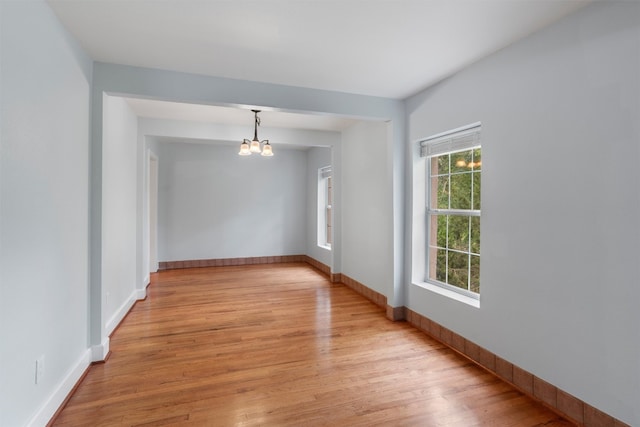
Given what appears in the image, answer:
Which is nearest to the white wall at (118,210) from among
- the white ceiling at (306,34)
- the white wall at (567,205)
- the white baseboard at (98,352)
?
the white baseboard at (98,352)

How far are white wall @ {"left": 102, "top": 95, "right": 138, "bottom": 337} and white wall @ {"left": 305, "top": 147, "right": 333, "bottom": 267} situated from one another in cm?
313

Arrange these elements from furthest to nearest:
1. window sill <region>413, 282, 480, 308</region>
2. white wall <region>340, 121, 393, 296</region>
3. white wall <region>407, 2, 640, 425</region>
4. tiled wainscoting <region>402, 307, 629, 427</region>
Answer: white wall <region>340, 121, 393, 296</region> → window sill <region>413, 282, 480, 308</region> → tiled wainscoting <region>402, 307, 629, 427</region> → white wall <region>407, 2, 640, 425</region>

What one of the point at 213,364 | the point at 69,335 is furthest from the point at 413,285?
the point at 69,335

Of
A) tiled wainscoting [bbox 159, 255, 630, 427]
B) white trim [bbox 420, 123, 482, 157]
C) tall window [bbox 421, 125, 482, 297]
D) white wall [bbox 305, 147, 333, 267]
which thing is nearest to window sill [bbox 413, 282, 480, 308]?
tall window [bbox 421, 125, 482, 297]

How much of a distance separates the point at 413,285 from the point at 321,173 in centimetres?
348

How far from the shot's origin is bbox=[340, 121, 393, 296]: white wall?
3990 mm

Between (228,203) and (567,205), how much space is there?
5.77 m

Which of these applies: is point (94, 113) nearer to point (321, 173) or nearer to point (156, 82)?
point (156, 82)

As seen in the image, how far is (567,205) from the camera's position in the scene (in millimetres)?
1986

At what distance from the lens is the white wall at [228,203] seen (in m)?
6.23

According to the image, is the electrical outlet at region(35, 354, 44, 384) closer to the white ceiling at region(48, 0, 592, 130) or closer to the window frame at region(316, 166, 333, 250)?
the white ceiling at region(48, 0, 592, 130)

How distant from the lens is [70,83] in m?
2.19

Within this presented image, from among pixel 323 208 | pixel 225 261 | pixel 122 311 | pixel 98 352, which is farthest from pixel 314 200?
pixel 98 352

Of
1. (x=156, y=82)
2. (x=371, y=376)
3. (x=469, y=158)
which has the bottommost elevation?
(x=371, y=376)
